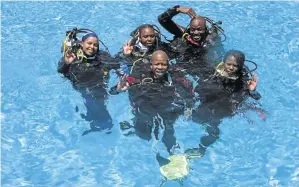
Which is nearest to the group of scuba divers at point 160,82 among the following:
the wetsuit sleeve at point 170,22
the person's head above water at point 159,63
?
the person's head above water at point 159,63

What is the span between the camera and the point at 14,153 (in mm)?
7273

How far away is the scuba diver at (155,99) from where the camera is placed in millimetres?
7168

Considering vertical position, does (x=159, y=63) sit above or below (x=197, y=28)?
below

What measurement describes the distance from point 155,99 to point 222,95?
42.3 inches

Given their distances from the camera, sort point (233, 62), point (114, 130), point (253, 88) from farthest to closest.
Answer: point (114, 130) < point (253, 88) < point (233, 62)

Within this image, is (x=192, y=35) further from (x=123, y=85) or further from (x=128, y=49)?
(x=123, y=85)

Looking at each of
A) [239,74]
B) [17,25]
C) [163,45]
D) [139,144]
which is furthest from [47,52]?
[239,74]

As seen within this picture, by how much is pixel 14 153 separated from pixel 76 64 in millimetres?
1748

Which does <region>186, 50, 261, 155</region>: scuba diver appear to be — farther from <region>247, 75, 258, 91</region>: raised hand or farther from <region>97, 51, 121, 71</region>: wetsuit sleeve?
<region>97, 51, 121, 71</region>: wetsuit sleeve

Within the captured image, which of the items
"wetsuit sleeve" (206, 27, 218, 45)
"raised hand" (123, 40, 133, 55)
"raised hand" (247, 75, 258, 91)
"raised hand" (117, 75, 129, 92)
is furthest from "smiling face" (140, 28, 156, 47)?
"raised hand" (247, 75, 258, 91)

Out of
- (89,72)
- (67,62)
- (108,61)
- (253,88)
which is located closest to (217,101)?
(253,88)

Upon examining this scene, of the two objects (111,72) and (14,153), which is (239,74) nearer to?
(111,72)

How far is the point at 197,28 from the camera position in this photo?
8172mm

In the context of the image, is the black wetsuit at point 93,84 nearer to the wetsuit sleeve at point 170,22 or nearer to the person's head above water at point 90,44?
the person's head above water at point 90,44
